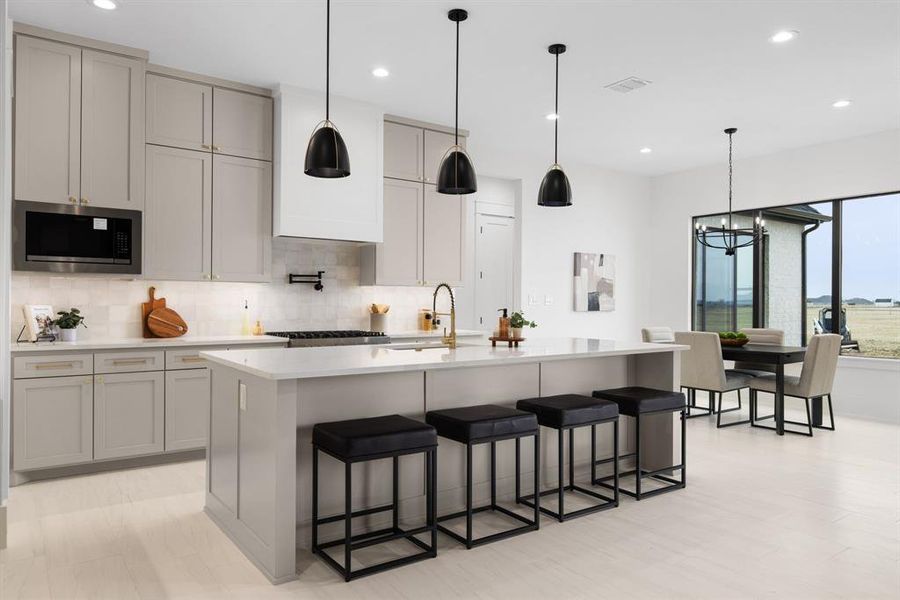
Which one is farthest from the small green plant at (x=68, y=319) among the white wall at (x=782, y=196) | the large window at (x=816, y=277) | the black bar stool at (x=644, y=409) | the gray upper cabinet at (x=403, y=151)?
the large window at (x=816, y=277)

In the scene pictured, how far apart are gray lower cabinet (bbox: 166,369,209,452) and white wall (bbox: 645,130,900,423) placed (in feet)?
19.9

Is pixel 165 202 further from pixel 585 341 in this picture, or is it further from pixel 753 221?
pixel 753 221

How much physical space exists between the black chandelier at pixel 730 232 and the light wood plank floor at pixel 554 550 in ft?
9.10

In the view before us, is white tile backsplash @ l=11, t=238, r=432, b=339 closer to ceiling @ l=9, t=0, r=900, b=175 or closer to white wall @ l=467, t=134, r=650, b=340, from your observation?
ceiling @ l=9, t=0, r=900, b=175

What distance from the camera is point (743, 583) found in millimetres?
2592

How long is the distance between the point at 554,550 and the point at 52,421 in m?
3.26

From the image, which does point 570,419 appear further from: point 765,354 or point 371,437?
point 765,354

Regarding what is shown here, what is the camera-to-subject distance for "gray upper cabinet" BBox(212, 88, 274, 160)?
482cm

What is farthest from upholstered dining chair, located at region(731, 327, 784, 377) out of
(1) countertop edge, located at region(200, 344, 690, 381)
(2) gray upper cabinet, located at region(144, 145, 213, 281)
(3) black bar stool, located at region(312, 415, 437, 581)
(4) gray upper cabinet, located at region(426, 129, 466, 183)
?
(2) gray upper cabinet, located at region(144, 145, 213, 281)

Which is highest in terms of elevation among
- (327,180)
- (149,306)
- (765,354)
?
(327,180)

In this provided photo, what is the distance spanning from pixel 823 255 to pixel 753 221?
851mm

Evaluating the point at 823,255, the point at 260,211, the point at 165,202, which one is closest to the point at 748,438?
the point at 823,255

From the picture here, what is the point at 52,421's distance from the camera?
3949mm

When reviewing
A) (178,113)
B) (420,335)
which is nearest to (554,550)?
(420,335)
